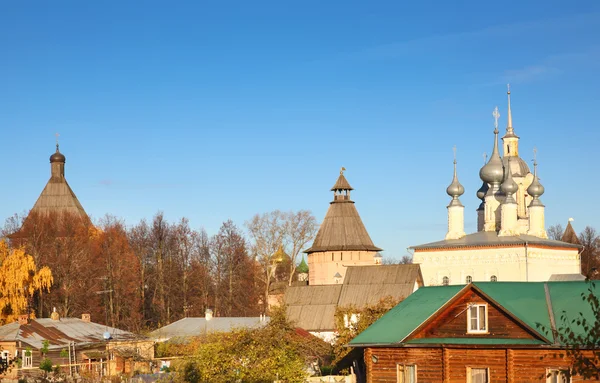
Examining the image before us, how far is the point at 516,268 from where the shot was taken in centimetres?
7644

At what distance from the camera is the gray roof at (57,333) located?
129ft

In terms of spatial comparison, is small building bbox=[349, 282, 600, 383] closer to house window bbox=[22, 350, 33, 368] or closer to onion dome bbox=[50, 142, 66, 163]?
house window bbox=[22, 350, 33, 368]

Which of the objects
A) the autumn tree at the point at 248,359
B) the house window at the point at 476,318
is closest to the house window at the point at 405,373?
the house window at the point at 476,318

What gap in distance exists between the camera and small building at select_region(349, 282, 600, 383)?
2512cm

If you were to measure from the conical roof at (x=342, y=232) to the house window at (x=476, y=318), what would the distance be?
1505 inches

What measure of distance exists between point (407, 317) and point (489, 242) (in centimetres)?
5158

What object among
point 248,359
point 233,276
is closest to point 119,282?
point 233,276

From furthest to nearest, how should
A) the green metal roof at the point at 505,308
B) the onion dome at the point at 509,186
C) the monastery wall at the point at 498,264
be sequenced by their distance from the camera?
the onion dome at the point at 509,186, the monastery wall at the point at 498,264, the green metal roof at the point at 505,308

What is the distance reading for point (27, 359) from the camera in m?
38.4

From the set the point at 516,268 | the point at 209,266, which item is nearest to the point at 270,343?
the point at 209,266

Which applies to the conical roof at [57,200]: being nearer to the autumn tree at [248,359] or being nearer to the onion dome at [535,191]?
the onion dome at [535,191]

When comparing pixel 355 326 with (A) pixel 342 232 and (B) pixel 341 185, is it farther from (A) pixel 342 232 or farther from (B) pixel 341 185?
(B) pixel 341 185

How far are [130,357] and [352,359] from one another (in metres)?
9.46

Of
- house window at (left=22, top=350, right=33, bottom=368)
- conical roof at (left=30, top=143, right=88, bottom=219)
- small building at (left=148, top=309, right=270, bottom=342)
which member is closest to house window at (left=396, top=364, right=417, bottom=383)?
house window at (left=22, top=350, right=33, bottom=368)
